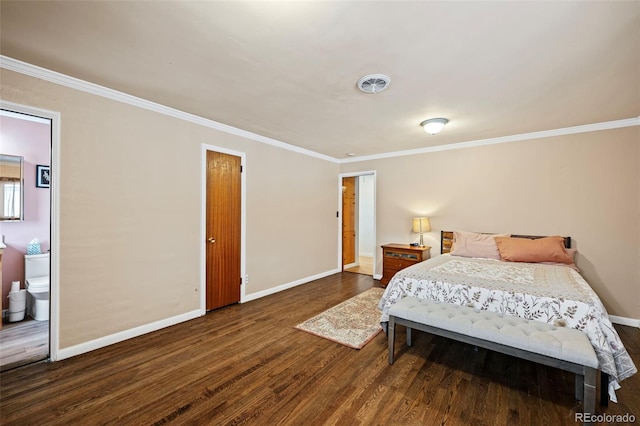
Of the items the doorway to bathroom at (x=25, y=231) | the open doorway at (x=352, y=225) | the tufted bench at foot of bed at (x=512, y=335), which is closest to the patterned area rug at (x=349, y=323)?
the tufted bench at foot of bed at (x=512, y=335)

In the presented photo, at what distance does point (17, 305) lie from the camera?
10.8 ft

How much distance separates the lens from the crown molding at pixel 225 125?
2236mm

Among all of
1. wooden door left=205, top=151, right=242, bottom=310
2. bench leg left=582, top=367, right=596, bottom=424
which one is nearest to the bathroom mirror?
wooden door left=205, top=151, right=242, bottom=310

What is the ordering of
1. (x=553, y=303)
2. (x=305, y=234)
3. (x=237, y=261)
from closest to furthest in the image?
(x=553, y=303), (x=237, y=261), (x=305, y=234)

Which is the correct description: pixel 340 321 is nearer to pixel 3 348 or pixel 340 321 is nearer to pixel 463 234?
pixel 463 234

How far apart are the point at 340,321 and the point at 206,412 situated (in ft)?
5.94

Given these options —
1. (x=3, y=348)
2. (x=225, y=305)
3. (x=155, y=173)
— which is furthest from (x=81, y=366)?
(x=155, y=173)

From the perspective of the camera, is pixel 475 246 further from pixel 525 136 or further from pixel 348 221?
pixel 348 221

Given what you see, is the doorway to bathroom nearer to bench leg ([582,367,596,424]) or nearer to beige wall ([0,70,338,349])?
beige wall ([0,70,338,349])

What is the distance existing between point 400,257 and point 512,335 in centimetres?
269

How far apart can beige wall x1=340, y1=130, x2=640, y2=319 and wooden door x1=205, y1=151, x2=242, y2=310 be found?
121 inches

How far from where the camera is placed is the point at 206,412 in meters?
1.81

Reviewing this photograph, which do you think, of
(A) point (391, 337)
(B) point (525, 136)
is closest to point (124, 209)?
(A) point (391, 337)

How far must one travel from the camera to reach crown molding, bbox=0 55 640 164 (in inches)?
88.0
